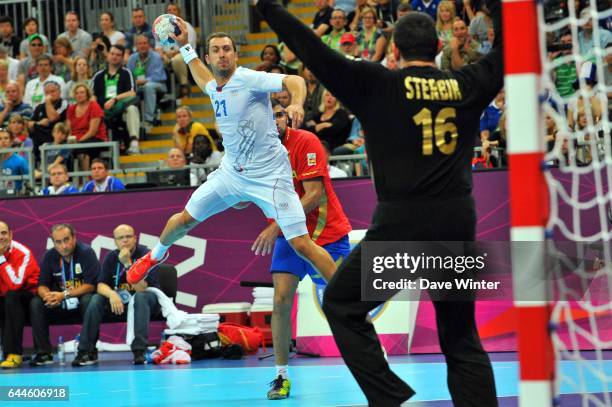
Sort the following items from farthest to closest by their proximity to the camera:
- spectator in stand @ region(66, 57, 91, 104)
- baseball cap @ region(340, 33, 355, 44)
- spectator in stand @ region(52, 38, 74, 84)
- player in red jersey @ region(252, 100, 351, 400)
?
spectator in stand @ region(52, 38, 74, 84)
spectator in stand @ region(66, 57, 91, 104)
baseball cap @ region(340, 33, 355, 44)
player in red jersey @ region(252, 100, 351, 400)

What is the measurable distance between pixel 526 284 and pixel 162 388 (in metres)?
6.09

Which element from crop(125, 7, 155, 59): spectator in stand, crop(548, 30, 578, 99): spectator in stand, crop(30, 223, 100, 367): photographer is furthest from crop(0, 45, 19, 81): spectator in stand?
crop(548, 30, 578, 99): spectator in stand

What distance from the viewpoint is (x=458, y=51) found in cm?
1630

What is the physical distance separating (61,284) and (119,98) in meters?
5.41

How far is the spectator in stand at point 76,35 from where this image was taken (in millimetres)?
20750

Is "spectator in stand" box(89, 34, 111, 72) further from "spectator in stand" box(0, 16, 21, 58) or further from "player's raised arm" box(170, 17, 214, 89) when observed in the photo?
"player's raised arm" box(170, 17, 214, 89)

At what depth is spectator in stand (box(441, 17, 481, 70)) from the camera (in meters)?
16.2

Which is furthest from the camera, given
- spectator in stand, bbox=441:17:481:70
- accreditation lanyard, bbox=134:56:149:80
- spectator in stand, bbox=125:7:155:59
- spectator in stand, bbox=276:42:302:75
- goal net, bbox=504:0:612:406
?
spectator in stand, bbox=125:7:155:59

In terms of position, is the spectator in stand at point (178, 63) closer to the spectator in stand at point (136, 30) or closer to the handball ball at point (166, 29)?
the spectator in stand at point (136, 30)

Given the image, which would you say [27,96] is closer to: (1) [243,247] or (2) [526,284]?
(1) [243,247]

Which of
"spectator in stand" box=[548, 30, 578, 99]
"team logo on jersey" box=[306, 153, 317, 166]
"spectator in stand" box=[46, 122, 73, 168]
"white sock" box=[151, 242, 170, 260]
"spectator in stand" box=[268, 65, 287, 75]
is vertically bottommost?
"white sock" box=[151, 242, 170, 260]

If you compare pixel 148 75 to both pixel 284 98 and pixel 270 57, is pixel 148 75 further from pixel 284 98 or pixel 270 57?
pixel 284 98

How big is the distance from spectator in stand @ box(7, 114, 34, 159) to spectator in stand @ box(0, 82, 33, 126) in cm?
118

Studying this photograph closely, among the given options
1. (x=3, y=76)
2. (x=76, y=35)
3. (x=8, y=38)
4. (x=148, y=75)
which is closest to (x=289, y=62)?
(x=148, y=75)
